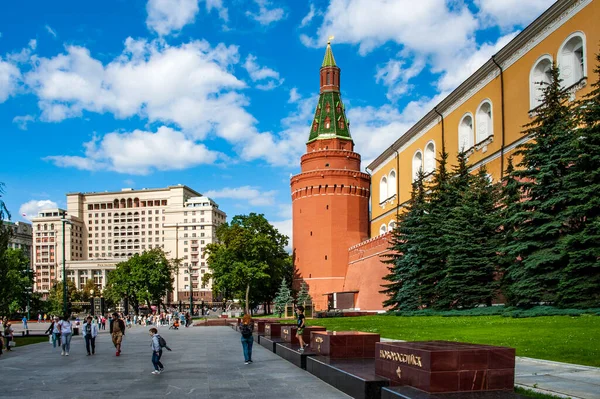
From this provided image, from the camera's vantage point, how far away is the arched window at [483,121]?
3919 centimetres

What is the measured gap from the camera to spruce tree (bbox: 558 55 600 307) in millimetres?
20578

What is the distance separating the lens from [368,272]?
55.2 metres

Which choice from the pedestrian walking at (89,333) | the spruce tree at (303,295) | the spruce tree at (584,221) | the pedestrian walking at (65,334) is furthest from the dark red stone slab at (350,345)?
the spruce tree at (303,295)

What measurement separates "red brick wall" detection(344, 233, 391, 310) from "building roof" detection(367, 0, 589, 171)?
10243mm

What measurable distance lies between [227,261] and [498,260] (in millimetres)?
38332

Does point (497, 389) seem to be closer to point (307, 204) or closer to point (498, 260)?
point (498, 260)

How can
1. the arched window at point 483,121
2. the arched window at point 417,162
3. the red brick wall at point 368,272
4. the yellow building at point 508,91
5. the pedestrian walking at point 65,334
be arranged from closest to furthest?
the pedestrian walking at point 65,334
the yellow building at point 508,91
the arched window at point 483,121
the red brick wall at point 368,272
the arched window at point 417,162

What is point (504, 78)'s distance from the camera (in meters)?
36.2

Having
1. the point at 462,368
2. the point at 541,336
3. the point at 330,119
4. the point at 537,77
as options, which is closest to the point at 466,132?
the point at 537,77

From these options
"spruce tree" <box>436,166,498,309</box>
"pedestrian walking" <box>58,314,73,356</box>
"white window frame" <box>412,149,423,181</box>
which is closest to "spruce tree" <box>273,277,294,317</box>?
"white window frame" <box>412,149,423,181</box>

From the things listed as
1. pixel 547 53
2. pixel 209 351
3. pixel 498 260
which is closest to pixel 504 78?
pixel 547 53

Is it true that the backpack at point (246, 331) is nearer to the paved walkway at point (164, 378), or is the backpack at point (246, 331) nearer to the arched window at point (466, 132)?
the paved walkway at point (164, 378)

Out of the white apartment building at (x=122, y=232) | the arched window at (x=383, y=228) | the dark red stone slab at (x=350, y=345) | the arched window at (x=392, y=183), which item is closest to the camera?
the dark red stone slab at (x=350, y=345)

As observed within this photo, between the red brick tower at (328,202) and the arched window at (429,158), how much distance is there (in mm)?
15557
